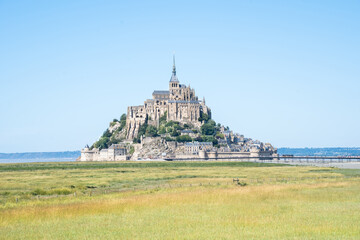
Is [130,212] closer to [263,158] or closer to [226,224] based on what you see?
[226,224]

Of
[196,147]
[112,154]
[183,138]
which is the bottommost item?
[112,154]

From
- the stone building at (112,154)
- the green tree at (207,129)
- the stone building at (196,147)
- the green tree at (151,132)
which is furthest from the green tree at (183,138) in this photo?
the stone building at (112,154)

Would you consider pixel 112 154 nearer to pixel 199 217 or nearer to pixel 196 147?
pixel 196 147

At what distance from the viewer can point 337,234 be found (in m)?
24.1

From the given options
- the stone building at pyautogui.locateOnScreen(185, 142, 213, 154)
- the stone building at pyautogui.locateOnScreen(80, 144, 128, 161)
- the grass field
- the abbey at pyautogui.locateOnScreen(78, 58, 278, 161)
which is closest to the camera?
the grass field

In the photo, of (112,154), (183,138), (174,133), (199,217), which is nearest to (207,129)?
(183,138)

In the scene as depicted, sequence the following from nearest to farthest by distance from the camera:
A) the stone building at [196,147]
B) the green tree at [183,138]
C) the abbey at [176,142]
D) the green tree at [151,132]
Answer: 1. the stone building at [196,147]
2. the abbey at [176,142]
3. the green tree at [183,138]
4. the green tree at [151,132]

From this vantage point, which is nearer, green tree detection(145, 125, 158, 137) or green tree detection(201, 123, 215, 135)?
green tree detection(145, 125, 158, 137)

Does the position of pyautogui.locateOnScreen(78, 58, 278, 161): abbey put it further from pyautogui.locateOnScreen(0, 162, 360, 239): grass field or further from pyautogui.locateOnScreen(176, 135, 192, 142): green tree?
pyautogui.locateOnScreen(0, 162, 360, 239): grass field

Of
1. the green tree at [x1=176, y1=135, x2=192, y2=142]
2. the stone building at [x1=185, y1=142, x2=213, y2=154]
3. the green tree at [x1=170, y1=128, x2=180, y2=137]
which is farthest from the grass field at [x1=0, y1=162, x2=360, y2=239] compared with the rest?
the green tree at [x1=170, y1=128, x2=180, y2=137]

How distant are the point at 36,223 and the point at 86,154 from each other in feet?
567

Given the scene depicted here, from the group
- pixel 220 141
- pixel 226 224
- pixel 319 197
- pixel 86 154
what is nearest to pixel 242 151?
pixel 220 141

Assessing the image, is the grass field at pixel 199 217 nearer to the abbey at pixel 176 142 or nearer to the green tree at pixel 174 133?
the abbey at pixel 176 142

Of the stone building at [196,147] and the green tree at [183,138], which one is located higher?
the green tree at [183,138]
